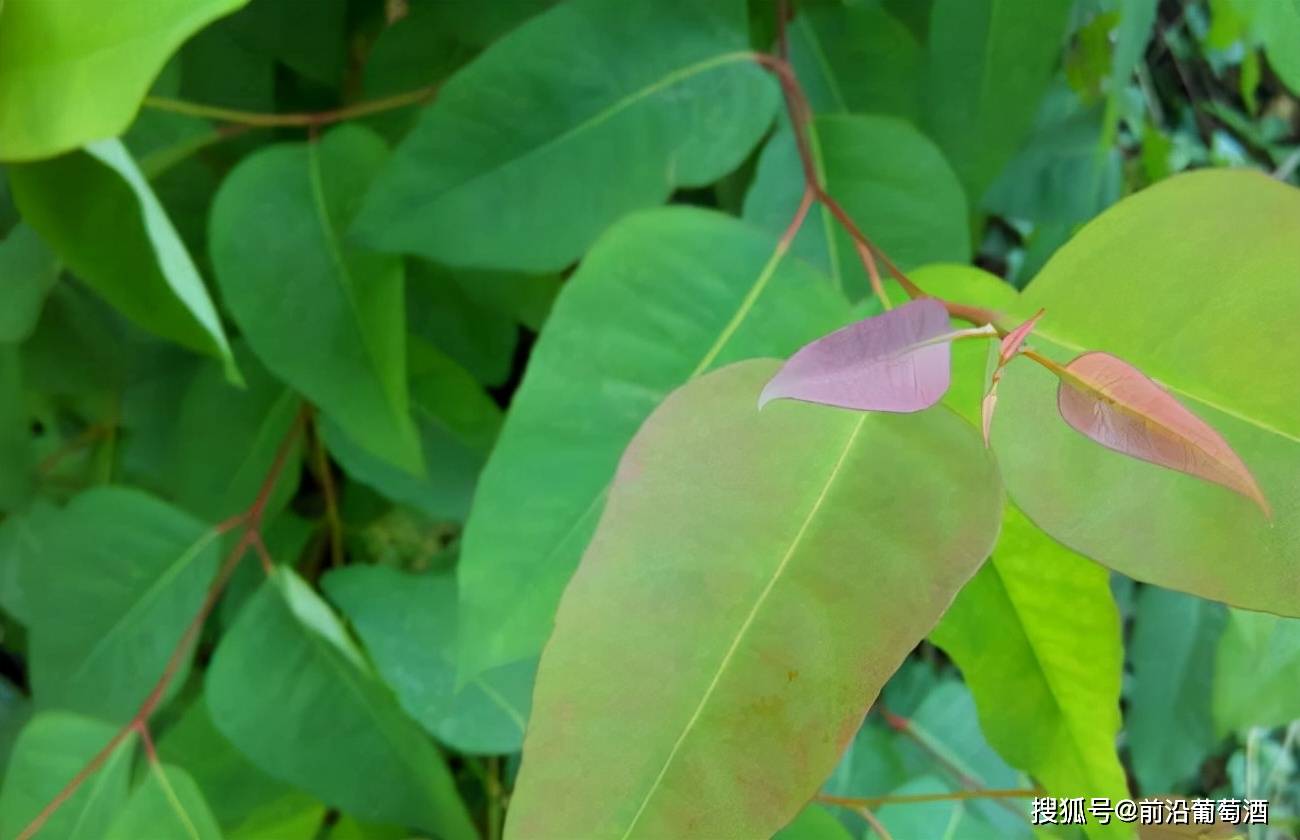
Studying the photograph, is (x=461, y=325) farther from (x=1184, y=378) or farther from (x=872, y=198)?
(x=1184, y=378)

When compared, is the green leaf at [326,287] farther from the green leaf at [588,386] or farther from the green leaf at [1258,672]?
the green leaf at [1258,672]

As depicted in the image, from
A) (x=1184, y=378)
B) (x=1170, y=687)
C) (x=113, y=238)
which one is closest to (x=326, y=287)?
(x=113, y=238)

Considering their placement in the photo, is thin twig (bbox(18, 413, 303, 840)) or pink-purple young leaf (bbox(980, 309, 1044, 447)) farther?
thin twig (bbox(18, 413, 303, 840))

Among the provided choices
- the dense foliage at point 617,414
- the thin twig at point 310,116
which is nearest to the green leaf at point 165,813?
the dense foliage at point 617,414

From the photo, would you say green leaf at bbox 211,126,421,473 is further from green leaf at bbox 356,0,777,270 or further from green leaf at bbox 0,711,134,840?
green leaf at bbox 0,711,134,840

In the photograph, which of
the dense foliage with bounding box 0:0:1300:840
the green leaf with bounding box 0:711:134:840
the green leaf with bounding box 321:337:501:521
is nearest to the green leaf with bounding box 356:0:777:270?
the dense foliage with bounding box 0:0:1300:840

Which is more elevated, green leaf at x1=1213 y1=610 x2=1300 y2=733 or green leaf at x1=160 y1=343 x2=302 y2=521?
green leaf at x1=160 y1=343 x2=302 y2=521

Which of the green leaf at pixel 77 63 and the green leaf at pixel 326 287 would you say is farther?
the green leaf at pixel 326 287

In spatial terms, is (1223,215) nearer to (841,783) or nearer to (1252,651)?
(1252,651)
